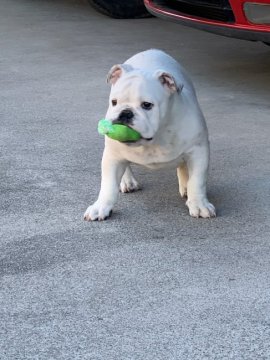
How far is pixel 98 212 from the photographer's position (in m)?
4.11

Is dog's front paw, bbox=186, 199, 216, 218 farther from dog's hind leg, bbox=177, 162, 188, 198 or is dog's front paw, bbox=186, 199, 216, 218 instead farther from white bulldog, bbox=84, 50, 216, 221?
dog's hind leg, bbox=177, 162, 188, 198

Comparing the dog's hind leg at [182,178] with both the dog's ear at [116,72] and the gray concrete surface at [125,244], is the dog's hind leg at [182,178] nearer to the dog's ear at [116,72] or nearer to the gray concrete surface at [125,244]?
the gray concrete surface at [125,244]

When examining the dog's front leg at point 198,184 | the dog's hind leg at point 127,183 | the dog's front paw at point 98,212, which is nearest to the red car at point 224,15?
the dog's hind leg at point 127,183

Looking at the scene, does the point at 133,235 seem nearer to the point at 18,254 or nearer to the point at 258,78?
the point at 18,254

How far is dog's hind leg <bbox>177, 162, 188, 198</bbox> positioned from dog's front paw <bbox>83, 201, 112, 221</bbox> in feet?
1.50

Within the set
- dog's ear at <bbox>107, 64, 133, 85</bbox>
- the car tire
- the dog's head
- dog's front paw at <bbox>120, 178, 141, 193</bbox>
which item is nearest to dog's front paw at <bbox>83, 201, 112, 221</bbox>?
dog's front paw at <bbox>120, 178, 141, 193</bbox>

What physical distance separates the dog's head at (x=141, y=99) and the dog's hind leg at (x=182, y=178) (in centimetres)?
52

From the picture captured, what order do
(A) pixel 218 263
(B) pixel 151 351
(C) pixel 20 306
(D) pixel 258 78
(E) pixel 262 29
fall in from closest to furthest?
(B) pixel 151 351 → (C) pixel 20 306 → (A) pixel 218 263 → (E) pixel 262 29 → (D) pixel 258 78

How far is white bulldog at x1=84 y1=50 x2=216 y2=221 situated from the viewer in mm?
3779

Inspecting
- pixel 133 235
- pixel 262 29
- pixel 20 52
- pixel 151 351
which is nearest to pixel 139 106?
pixel 133 235

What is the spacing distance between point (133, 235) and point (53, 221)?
0.42 meters

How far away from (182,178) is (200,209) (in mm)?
337

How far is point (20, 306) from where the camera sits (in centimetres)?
326

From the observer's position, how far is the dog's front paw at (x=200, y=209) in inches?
162
